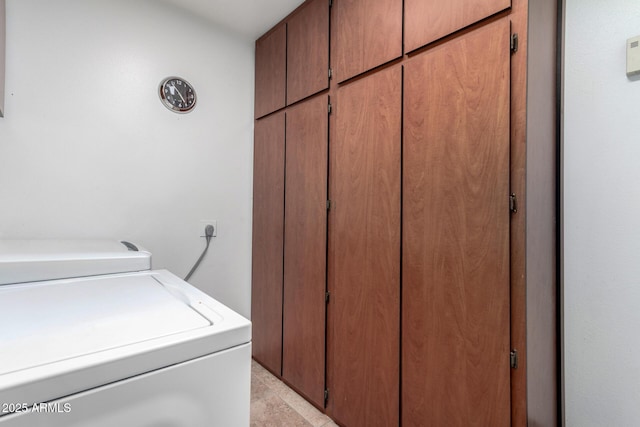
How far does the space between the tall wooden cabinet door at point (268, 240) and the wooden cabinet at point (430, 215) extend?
0.27 meters

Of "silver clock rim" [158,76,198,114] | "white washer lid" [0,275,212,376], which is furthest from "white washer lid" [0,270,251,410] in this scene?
"silver clock rim" [158,76,198,114]

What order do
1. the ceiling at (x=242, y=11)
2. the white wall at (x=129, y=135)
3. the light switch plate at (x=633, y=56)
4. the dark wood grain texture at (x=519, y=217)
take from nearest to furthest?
the dark wood grain texture at (x=519, y=217)
the light switch plate at (x=633, y=56)
the white wall at (x=129, y=135)
the ceiling at (x=242, y=11)

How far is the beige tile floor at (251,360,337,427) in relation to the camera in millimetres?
1606

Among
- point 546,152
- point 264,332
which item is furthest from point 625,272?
point 264,332

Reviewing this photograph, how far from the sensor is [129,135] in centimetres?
180

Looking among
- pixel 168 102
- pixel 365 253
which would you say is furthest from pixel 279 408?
pixel 168 102

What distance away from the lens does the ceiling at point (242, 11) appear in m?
1.90

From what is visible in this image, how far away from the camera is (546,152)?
116 cm

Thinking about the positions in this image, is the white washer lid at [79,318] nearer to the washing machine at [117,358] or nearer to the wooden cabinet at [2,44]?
the washing machine at [117,358]

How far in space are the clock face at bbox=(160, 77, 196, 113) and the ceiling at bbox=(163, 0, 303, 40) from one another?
1.62 ft

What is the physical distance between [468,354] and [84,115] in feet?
7.40

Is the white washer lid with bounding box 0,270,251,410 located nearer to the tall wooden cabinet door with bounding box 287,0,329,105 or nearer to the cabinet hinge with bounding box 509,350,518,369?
the cabinet hinge with bounding box 509,350,518,369

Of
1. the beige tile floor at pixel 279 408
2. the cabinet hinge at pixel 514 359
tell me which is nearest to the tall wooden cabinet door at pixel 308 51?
the cabinet hinge at pixel 514 359

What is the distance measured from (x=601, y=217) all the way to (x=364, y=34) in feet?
4.30
